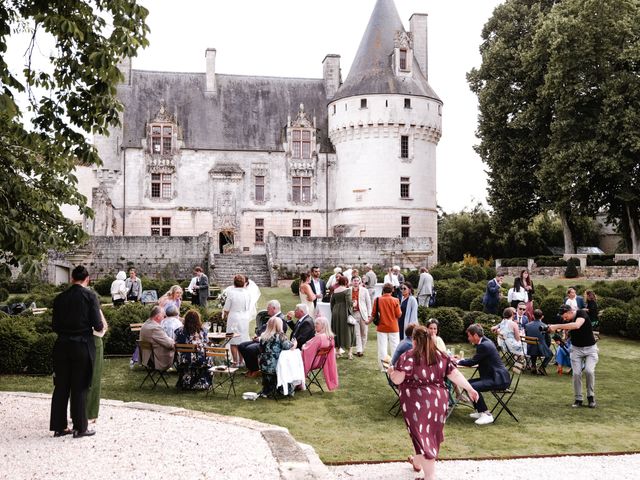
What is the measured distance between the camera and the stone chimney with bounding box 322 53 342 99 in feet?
143

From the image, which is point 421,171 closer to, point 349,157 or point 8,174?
point 349,157

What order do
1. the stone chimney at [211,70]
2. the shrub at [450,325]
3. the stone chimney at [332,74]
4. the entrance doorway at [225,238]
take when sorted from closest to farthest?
1. the shrub at [450,325]
2. the entrance doorway at [225,238]
3. the stone chimney at [211,70]
4. the stone chimney at [332,74]

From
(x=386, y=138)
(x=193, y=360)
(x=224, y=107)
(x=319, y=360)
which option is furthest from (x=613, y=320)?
(x=224, y=107)

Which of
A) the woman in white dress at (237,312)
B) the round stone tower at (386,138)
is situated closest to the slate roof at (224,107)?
the round stone tower at (386,138)

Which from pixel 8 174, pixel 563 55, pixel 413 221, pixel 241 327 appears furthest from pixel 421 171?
pixel 8 174

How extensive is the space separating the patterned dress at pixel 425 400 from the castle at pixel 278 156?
32.4 m

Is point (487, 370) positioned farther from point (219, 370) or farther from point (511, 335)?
point (219, 370)

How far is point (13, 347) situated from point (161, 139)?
29.2 m

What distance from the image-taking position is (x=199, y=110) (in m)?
41.7

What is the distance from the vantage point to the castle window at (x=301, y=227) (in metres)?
41.3

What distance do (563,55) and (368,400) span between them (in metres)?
25.8

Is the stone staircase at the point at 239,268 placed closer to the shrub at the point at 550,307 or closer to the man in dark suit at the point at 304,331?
the shrub at the point at 550,307

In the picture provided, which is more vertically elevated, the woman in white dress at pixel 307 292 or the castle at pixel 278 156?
the castle at pixel 278 156

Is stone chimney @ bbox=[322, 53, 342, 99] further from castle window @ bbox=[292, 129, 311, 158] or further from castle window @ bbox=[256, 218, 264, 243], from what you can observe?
castle window @ bbox=[256, 218, 264, 243]
